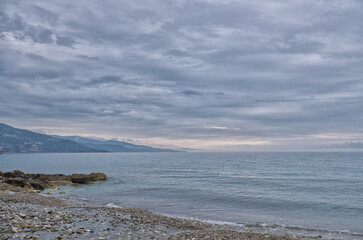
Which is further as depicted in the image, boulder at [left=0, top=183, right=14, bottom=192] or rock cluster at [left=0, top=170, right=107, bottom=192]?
rock cluster at [left=0, top=170, right=107, bottom=192]

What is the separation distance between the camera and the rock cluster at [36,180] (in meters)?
38.0

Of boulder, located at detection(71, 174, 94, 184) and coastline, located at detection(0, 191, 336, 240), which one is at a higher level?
coastline, located at detection(0, 191, 336, 240)

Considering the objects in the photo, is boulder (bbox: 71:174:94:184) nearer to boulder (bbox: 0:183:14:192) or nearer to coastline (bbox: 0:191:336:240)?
boulder (bbox: 0:183:14:192)

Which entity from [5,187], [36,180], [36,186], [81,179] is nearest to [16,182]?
[36,186]

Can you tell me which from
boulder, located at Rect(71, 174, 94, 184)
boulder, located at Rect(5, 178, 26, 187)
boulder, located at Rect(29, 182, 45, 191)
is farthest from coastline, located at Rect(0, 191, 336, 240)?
boulder, located at Rect(71, 174, 94, 184)

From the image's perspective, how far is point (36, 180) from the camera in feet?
143

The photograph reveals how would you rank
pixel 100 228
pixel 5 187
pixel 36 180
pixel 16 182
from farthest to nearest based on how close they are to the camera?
pixel 36 180 → pixel 16 182 → pixel 5 187 → pixel 100 228

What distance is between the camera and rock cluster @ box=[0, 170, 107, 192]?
38.0 metres

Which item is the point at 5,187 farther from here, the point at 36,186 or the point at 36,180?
the point at 36,180

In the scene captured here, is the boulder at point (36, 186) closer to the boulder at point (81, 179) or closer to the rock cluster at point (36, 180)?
the rock cluster at point (36, 180)

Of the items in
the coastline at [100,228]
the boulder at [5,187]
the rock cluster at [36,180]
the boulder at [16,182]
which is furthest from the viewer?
the boulder at [16,182]

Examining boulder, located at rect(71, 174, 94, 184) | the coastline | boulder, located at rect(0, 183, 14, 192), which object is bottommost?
boulder, located at rect(71, 174, 94, 184)

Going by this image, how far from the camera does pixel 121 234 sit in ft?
44.2

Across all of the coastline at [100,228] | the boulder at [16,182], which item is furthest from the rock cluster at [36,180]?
the coastline at [100,228]
